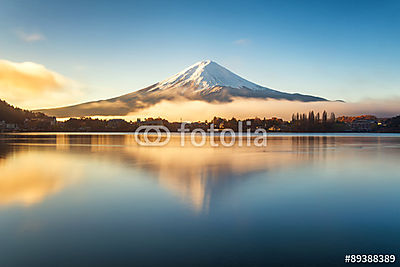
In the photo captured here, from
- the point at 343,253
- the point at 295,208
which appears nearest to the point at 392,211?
the point at 295,208

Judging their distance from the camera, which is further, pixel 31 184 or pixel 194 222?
pixel 31 184

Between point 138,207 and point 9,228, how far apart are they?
7.71 ft

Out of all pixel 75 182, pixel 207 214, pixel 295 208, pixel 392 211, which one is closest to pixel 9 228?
pixel 207 214

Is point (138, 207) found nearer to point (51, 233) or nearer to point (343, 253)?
point (51, 233)

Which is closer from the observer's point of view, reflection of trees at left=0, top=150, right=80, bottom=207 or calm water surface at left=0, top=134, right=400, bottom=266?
calm water surface at left=0, top=134, right=400, bottom=266

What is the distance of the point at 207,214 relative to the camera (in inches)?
226

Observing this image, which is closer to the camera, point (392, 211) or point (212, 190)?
point (392, 211)

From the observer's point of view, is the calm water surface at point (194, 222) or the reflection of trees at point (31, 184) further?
the reflection of trees at point (31, 184)

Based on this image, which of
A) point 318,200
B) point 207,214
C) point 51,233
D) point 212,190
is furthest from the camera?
point 212,190

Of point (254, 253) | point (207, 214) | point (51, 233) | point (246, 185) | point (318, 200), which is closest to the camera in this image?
point (254, 253)

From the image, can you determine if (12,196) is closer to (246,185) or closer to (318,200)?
(246,185)

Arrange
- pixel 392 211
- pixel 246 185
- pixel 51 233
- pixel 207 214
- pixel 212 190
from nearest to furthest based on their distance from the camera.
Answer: pixel 51 233
pixel 207 214
pixel 392 211
pixel 212 190
pixel 246 185

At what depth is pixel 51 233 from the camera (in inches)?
184

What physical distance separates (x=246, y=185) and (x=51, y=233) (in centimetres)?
579
